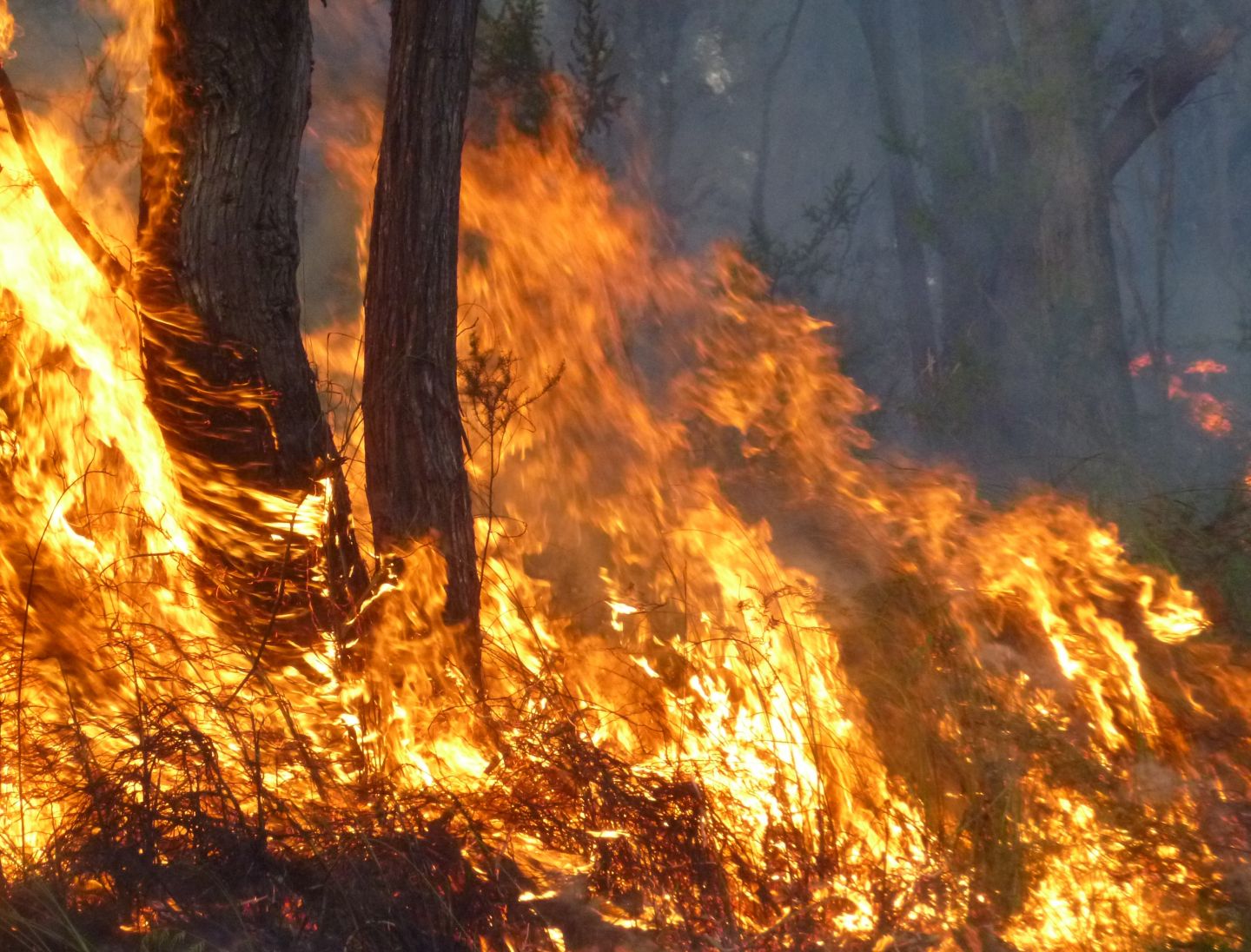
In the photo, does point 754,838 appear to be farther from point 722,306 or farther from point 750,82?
point 750,82

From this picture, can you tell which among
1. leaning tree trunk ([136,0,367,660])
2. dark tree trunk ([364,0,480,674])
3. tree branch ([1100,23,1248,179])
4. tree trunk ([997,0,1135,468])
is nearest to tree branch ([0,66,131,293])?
leaning tree trunk ([136,0,367,660])

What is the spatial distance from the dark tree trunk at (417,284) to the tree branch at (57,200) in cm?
100

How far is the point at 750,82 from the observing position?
3142 cm

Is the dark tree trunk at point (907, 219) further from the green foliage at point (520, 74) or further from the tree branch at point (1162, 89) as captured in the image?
the green foliage at point (520, 74)

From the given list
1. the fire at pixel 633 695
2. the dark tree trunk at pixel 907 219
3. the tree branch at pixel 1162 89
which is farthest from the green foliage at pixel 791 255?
the fire at pixel 633 695

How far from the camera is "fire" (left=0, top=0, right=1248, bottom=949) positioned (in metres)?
3.71

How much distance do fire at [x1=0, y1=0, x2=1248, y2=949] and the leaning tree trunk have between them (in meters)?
0.08

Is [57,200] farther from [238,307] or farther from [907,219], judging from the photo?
[907,219]

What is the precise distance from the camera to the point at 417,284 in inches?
172

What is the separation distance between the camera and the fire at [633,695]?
371 cm

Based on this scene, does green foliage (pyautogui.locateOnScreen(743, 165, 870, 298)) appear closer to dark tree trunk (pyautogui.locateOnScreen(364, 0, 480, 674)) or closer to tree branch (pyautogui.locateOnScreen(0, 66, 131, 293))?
dark tree trunk (pyautogui.locateOnScreen(364, 0, 480, 674))

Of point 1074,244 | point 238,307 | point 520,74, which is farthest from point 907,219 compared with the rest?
point 238,307

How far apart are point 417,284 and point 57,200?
4.40 ft

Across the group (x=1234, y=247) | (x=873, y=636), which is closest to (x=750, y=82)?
(x=1234, y=247)
